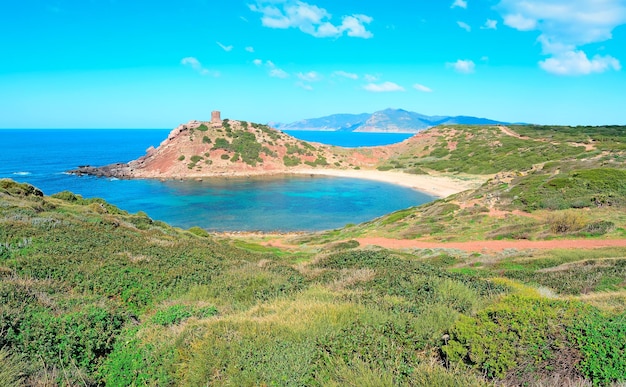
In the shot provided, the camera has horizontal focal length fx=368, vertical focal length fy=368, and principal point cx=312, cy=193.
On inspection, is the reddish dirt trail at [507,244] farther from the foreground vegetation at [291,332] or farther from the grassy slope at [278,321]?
the foreground vegetation at [291,332]

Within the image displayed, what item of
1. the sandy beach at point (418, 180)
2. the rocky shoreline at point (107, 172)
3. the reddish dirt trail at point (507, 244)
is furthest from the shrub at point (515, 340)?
the rocky shoreline at point (107, 172)

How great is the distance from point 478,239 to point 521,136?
9492cm

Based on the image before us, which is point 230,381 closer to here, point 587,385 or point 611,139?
point 587,385

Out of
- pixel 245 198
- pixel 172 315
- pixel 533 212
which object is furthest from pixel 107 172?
pixel 172 315

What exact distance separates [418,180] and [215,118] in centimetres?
6679

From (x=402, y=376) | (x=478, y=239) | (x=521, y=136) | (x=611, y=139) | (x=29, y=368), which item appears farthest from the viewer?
(x=521, y=136)

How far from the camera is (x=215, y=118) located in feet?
380

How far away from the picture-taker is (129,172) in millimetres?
90438

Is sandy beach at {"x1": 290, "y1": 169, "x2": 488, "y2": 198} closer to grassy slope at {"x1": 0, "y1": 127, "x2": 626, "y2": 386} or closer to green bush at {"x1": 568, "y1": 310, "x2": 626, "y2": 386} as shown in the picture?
grassy slope at {"x1": 0, "y1": 127, "x2": 626, "y2": 386}

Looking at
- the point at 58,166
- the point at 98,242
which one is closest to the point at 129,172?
the point at 58,166

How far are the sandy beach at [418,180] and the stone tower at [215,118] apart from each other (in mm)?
31868

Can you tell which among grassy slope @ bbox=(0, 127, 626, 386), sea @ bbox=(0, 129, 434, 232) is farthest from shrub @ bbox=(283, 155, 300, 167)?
grassy slope @ bbox=(0, 127, 626, 386)

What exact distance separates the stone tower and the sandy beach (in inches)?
1255

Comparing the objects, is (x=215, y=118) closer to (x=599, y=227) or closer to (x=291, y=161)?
(x=291, y=161)
